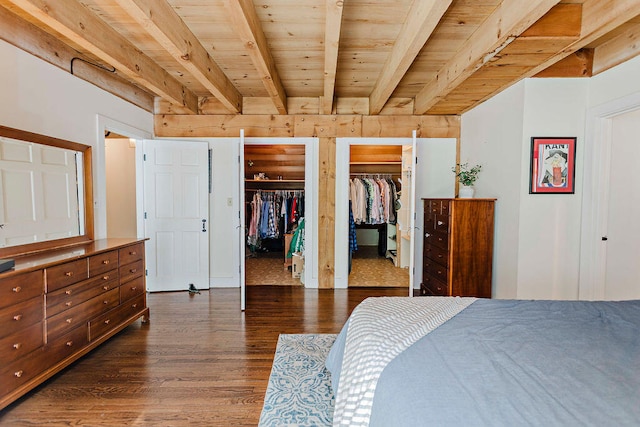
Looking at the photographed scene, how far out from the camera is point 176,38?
2230mm

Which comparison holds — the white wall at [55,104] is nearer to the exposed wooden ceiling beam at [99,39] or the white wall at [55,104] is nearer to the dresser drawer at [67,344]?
the exposed wooden ceiling beam at [99,39]

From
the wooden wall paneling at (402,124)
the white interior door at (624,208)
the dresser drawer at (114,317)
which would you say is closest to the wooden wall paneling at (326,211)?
the wooden wall paneling at (402,124)

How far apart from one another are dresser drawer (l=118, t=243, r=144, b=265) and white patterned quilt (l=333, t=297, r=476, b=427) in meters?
2.15

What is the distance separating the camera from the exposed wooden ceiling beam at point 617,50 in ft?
7.95

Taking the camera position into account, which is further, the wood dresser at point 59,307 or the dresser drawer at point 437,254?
the dresser drawer at point 437,254

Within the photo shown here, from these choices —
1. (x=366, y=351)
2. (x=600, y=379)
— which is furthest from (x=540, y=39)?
A: (x=366, y=351)

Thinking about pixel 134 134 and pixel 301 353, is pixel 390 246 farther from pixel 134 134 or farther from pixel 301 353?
pixel 134 134

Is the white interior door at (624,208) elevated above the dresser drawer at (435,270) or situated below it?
above

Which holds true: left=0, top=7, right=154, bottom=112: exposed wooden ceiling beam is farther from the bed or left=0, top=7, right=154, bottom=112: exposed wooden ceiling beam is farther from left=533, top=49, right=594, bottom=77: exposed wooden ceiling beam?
left=533, top=49, right=594, bottom=77: exposed wooden ceiling beam

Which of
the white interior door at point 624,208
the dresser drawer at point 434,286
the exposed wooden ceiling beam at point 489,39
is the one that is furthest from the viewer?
the dresser drawer at point 434,286

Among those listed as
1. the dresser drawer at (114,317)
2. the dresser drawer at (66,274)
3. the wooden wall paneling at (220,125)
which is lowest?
the dresser drawer at (114,317)

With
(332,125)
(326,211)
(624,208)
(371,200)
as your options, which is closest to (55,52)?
(332,125)

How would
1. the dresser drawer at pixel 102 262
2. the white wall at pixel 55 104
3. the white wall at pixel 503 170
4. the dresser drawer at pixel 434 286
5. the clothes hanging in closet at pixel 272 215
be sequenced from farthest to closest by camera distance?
the clothes hanging in closet at pixel 272 215, the dresser drawer at pixel 434 286, the white wall at pixel 503 170, the dresser drawer at pixel 102 262, the white wall at pixel 55 104

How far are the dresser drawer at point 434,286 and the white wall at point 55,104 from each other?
11.5ft
